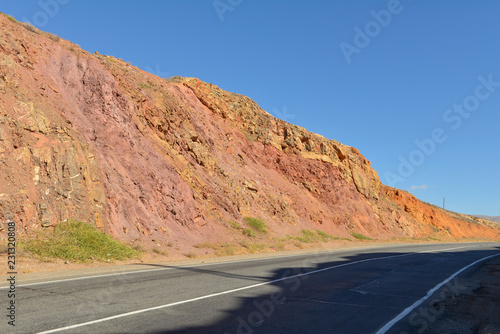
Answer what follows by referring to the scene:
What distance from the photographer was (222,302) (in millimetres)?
7715

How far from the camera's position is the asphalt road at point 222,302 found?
593 cm

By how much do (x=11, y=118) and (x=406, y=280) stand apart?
16.4m

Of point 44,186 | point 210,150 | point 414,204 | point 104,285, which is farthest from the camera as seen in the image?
point 414,204

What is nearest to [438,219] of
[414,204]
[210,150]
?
[414,204]

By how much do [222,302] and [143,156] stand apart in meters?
17.0

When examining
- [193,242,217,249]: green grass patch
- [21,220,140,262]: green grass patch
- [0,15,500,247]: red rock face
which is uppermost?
[0,15,500,247]: red rock face

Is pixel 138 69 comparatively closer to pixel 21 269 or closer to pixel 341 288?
pixel 21 269

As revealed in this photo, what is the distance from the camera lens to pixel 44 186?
15492 mm

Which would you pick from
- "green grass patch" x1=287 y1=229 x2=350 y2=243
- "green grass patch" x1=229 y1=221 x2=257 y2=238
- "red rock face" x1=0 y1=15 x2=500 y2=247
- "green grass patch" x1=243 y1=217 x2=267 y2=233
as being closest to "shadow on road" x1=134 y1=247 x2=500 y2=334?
"red rock face" x1=0 y1=15 x2=500 y2=247

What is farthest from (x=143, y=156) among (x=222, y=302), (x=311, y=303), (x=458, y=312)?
(x=458, y=312)

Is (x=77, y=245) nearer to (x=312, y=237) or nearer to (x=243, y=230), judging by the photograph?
(x=243, y=230)

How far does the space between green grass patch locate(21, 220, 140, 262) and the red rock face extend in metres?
0.58

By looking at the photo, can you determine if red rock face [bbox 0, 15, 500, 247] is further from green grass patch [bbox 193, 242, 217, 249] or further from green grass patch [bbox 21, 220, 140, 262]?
green grass patch [bbox 193, 242, 217, 249]

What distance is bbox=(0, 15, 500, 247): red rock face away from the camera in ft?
52.9
